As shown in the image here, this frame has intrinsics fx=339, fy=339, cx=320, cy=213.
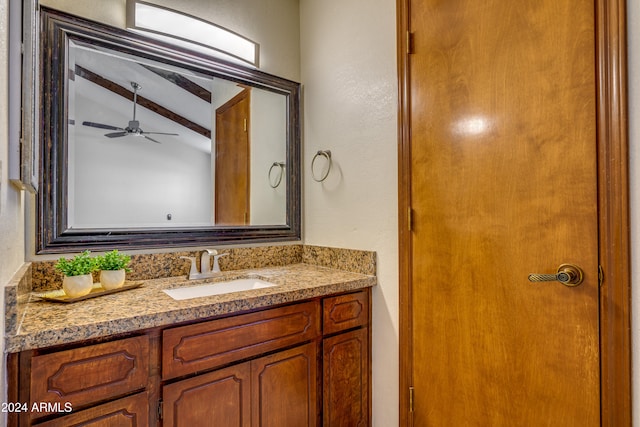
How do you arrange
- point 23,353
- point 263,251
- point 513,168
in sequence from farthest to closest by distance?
point 263,251, point 513,168, point 23,353

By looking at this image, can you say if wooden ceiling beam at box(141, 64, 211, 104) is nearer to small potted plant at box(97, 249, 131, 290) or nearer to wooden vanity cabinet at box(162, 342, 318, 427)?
small potted plant at box(97, 249, 131, 290)

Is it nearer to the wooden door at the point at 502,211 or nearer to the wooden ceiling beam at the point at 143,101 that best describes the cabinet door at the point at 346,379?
the wooden door at the point at 502,211

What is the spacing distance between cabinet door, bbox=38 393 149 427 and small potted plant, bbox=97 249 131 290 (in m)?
0.47

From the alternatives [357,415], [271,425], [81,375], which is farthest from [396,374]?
[81,375]

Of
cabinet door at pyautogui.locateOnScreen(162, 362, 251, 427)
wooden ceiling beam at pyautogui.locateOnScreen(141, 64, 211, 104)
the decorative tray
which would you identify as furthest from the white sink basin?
wooden ceiling beam at pyautogui.locateOnScreen(141, 64, 211, 104)

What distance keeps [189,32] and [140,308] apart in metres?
1.38

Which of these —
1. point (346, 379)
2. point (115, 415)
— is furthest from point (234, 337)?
point (346, 379)

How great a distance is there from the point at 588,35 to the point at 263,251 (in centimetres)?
170

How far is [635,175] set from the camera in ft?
3.21

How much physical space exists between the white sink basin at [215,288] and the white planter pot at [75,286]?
11.4 inches

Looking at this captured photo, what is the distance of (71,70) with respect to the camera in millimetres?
1427

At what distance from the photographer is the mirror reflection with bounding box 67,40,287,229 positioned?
1.46 metres

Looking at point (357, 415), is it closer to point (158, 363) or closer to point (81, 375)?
point (158, 363)

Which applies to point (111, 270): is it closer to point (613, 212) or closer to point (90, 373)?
point (90, 373)
